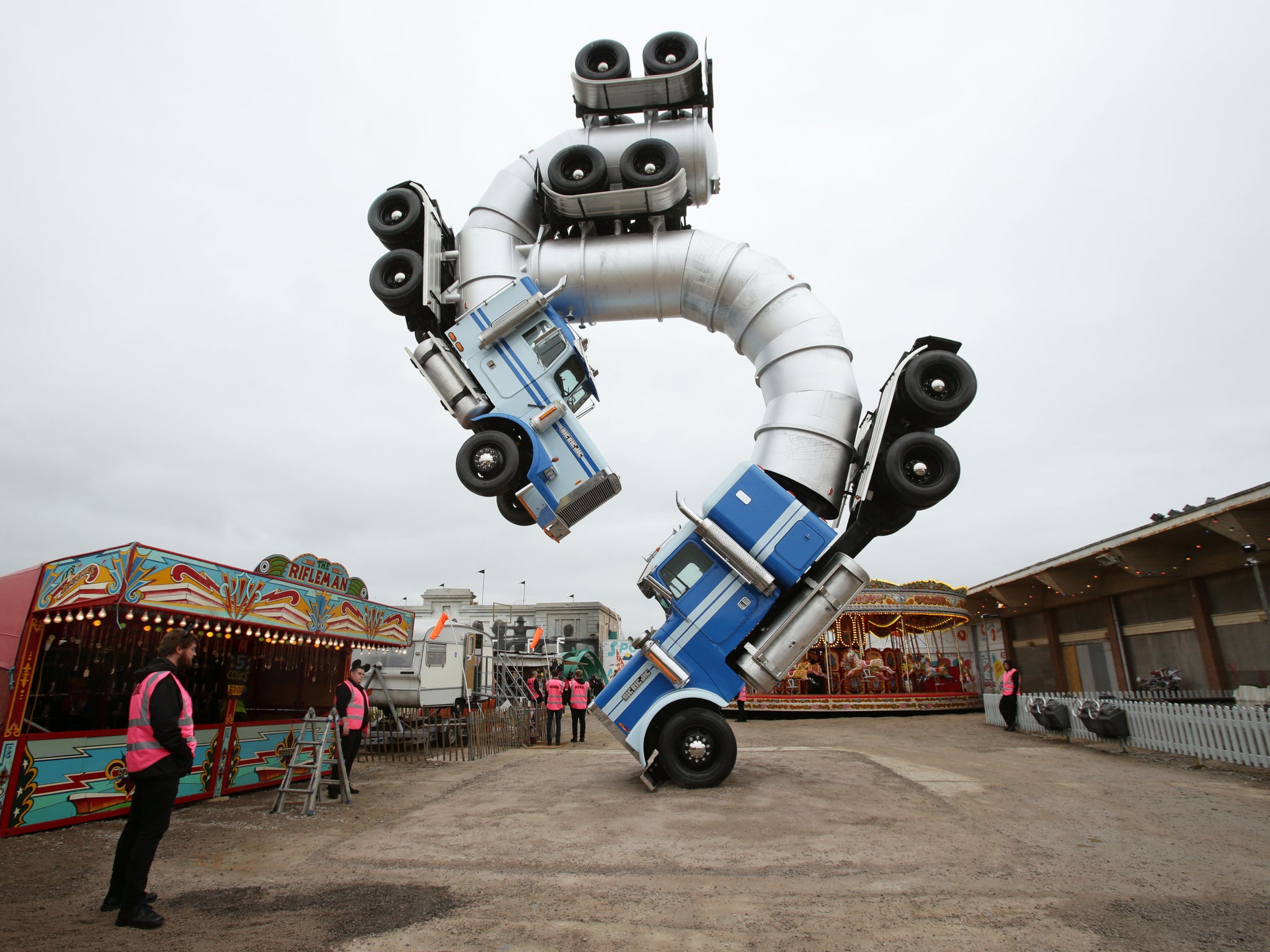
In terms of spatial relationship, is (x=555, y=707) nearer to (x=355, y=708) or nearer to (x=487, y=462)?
(x=355, y=708)

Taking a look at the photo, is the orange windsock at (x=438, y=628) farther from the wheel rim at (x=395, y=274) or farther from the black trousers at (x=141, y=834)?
the black trousers at (x=141, y=834)

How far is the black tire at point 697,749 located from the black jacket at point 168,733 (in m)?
5.90

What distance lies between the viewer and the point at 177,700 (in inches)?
198

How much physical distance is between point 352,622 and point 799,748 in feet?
28.9

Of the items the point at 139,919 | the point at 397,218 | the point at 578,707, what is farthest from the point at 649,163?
the point at 578,707

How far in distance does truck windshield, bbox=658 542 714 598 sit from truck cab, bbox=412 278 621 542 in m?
1.36

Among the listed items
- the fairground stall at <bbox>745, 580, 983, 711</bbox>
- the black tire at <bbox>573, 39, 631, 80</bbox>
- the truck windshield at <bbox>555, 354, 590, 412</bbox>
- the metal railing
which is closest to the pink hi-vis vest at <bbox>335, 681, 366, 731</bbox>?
the metal railing

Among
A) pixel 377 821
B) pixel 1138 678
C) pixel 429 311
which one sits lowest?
pixel 377 821

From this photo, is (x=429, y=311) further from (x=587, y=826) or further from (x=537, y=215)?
(x=587, y=826)

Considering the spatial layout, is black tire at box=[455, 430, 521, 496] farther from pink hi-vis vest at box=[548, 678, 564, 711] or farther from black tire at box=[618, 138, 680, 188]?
pink hi-vis vest at box=[548, 678, 564, 711]

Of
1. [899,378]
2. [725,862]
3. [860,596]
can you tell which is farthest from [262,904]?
[860,596]

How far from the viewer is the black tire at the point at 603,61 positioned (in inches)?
444

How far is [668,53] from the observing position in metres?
11.4

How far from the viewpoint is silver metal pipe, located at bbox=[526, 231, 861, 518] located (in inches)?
377
